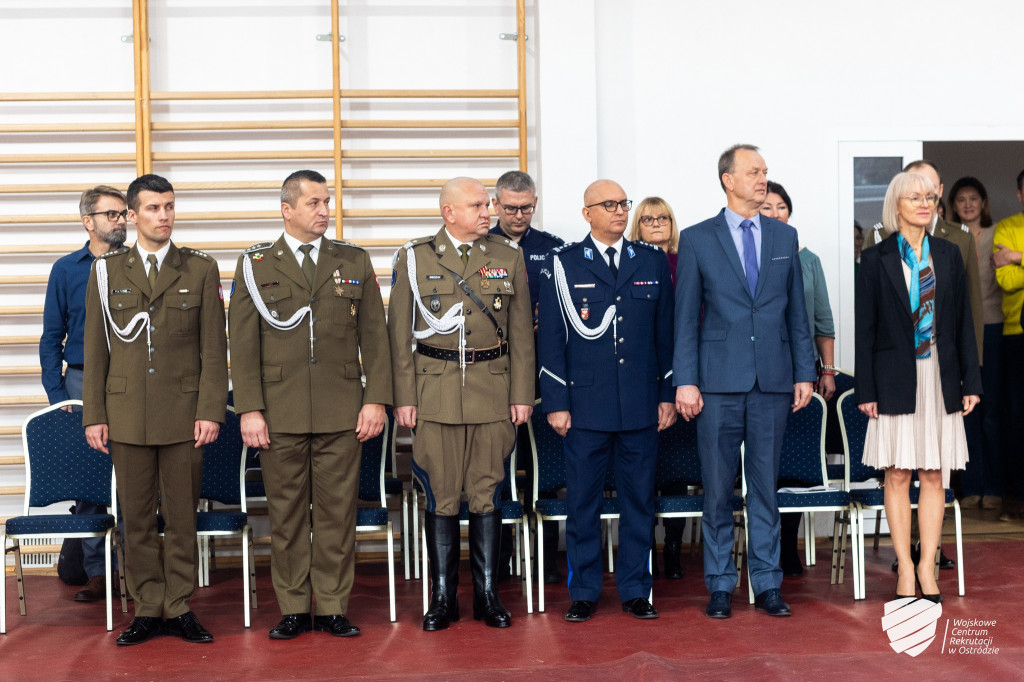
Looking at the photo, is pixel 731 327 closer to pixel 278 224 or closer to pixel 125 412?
pixel 125 412

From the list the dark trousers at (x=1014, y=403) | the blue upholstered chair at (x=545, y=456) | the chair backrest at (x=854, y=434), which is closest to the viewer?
the blue upholstered chair at (x=545, y=456)

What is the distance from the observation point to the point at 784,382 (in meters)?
3.83

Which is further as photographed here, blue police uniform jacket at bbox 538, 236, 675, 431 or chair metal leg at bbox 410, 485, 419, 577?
chair metal leg at bbox 410, 485, 419, 577

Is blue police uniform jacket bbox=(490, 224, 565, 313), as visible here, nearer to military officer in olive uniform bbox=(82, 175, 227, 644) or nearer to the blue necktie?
the blue necktie

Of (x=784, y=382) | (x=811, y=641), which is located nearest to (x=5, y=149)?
(x=784, y=382)

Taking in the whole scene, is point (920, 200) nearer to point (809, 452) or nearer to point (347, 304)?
point (809, 452)

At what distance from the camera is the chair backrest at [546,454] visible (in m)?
4.29

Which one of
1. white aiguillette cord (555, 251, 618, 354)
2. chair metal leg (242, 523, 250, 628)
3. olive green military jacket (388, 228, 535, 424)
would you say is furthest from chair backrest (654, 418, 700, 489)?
chair metal leg (242, 523, 250, 628)

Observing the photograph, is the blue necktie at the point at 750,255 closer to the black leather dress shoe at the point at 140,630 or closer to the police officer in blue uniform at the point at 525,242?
the police officer in blue uniform at the point at 525,242

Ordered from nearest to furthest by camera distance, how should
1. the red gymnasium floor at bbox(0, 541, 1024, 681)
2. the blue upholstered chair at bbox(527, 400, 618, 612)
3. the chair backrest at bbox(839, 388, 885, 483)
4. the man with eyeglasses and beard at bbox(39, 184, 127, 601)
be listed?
the red gymnasium floor at bbox(0, 541, 1024, 681), the blue upholstered chair at bbox(527, 400, 618, 612), the man with eyeglasses and beard at bbox(39, 184, 127, 601), the chair backrest at bbox(839, 388, 885, 483)

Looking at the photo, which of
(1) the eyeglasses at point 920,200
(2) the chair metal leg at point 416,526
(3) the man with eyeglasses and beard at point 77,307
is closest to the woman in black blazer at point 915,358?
(1) the eyeglasses at point 920,200

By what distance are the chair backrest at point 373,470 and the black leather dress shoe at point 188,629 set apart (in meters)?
0.87

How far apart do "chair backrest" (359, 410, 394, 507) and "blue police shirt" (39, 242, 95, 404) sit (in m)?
1.34

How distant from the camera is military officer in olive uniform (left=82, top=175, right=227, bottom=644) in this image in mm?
3699
